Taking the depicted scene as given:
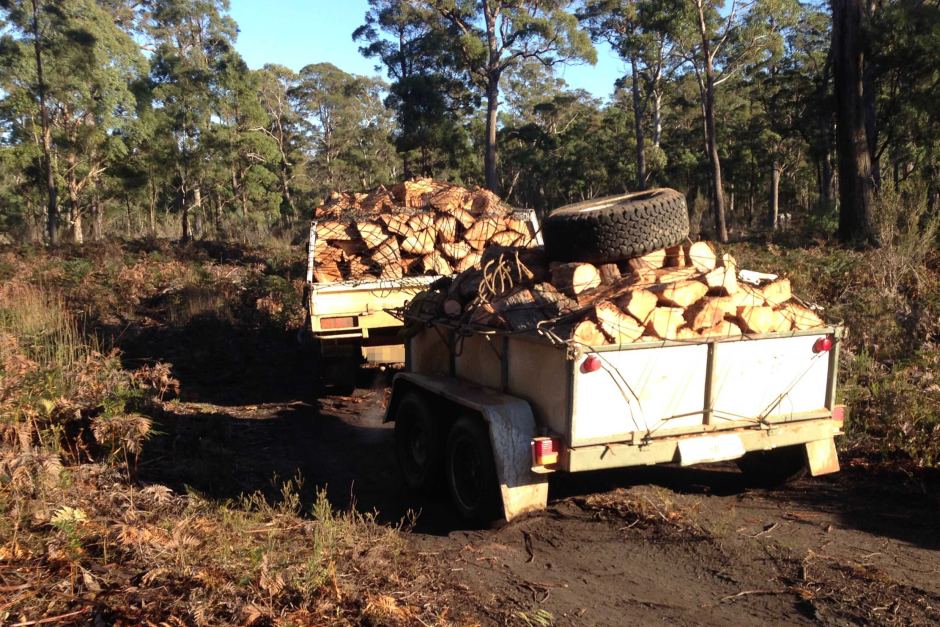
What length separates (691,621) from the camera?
361 cm

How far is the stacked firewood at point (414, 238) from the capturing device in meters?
9.17

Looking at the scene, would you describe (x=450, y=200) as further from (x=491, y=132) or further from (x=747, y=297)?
(x=491, y=132)

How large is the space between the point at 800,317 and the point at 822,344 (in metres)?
0.22

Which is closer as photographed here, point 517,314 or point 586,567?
point 586,567

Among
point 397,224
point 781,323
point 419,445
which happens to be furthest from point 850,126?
point 419,445

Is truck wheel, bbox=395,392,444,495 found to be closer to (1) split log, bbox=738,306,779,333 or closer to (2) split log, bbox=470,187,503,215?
(1) split log, bbox=738,306,779,333

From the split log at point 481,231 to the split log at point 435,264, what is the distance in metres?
0.44

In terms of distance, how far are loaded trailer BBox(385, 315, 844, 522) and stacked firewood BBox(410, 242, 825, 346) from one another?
0.36ft

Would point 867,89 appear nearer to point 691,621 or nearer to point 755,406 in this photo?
point 755,406

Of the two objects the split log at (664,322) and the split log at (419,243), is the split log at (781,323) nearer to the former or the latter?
the split log at (664,322)

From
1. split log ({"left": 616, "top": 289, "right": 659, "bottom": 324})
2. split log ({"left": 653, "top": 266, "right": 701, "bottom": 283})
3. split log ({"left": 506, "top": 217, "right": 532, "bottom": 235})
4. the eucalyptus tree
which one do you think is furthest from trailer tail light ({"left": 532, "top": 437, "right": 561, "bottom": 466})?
the eucalyptus tree

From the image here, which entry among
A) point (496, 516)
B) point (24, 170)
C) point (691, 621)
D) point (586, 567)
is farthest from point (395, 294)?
point (24, 170)

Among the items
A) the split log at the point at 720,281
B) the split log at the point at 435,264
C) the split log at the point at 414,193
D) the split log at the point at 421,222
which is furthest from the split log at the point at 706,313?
the split log at the point at 414,193

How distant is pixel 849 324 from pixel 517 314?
17.8ft
